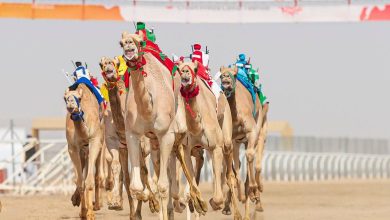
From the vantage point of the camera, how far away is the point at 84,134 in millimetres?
14422

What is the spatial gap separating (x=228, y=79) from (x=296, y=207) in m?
6.95

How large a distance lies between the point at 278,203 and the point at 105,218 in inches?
242

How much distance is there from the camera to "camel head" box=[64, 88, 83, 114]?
14.0 meters

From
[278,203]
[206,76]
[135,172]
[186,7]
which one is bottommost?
[278,203]

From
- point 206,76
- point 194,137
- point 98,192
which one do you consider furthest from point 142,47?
point 98,192

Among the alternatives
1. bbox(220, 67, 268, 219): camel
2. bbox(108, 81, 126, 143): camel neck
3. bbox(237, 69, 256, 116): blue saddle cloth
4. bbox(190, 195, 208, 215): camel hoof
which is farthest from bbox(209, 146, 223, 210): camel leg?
bbox(237, 69, 256, 116): blue saddle cloth

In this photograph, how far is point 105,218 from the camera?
18.3 meters

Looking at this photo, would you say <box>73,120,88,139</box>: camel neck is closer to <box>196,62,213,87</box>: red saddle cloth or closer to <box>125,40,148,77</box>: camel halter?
<box>196,62,213,87</box>: red saddle cloth

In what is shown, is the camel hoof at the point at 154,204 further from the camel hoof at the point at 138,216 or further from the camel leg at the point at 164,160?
the camel leg at the point at 164,160

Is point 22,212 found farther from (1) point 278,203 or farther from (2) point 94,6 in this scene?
(2) point 94,6

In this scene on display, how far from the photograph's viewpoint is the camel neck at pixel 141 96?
1154 centimetres

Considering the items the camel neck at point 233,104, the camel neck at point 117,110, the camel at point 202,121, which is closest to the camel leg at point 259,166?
the camel neck at point 233,104

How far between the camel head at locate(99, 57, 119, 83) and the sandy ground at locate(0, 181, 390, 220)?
5.07 meters

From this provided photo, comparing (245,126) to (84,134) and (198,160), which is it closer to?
(198,160)
